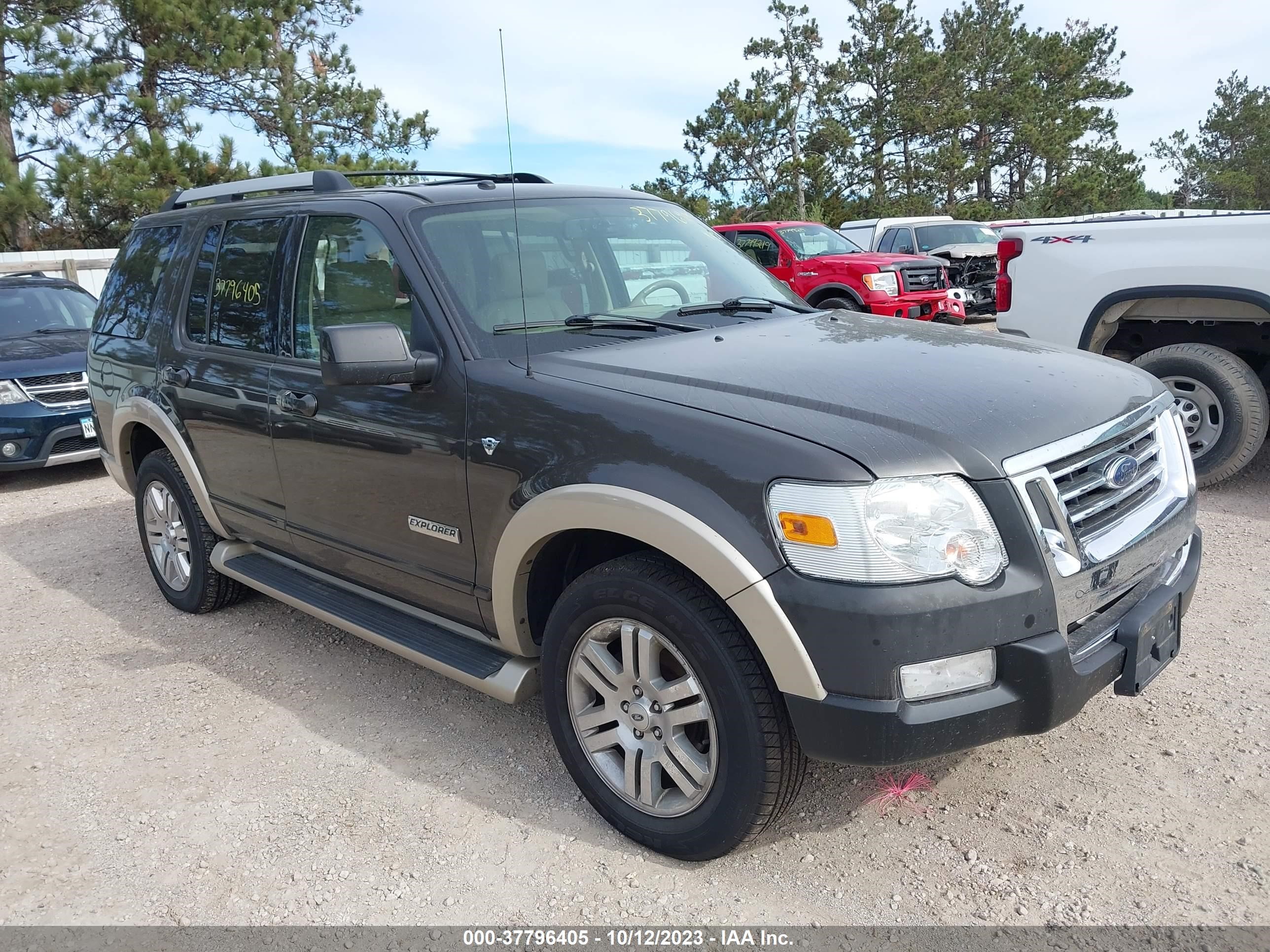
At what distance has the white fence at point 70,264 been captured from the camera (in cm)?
1434

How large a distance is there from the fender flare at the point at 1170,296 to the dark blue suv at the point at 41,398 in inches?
283

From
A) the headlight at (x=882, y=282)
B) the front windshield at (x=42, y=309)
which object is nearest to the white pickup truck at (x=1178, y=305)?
the headlight at (x=882, y=282)

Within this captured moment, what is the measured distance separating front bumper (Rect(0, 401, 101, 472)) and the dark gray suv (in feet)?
14.8

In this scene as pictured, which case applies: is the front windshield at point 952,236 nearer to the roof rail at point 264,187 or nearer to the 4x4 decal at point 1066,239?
the 4x4 decal at point 1066,239

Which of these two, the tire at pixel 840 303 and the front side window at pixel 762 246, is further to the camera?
the front side window at pixel 762 246

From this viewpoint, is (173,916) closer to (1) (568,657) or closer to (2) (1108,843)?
(1) (568,657)

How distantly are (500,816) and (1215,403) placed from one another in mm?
4882

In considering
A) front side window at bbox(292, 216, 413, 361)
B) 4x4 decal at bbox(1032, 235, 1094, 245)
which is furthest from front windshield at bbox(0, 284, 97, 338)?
4x4 decal at bbox(1032, 235, 1094, 245)

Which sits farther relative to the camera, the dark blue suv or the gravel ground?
the dark blue suv

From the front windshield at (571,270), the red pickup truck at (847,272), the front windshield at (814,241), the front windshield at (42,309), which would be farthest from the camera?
the front windshield at (814,241)

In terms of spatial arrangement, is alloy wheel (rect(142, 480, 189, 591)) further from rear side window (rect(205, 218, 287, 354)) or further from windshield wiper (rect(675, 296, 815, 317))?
windshield wiper (rect(675, 296, 815, 317))

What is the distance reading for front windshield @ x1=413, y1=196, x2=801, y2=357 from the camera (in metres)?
3.35

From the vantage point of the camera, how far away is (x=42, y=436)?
8.08 meters

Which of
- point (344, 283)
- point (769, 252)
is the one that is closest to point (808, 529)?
point (344, 283)
